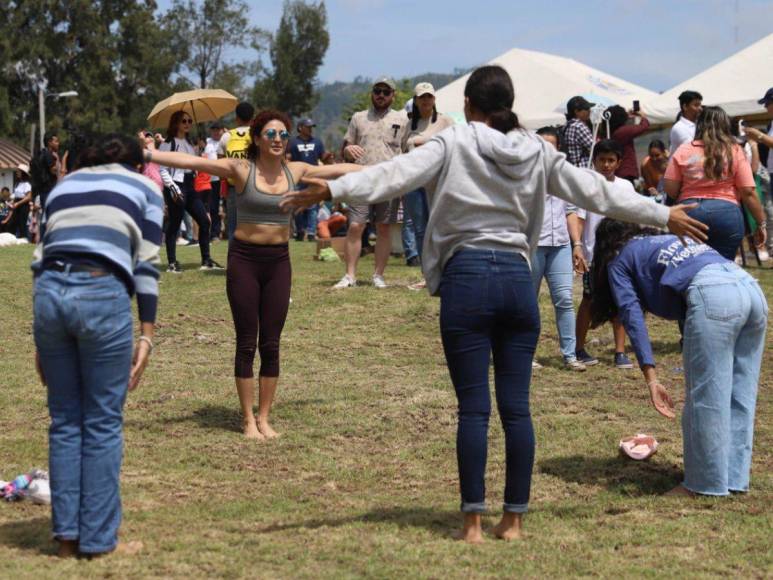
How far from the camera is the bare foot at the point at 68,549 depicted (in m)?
4.93

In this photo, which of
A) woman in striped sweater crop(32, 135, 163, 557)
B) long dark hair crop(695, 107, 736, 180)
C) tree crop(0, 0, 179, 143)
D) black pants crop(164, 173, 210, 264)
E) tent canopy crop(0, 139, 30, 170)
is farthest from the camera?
tree crop(0, 0, 179, 143)

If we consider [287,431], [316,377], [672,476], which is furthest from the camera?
[316,377]

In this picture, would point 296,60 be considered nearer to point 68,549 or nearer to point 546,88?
point 546,88

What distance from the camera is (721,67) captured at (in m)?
20.5

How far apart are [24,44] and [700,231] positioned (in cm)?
5893

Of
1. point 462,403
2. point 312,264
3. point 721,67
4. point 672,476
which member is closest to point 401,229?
point 312,264

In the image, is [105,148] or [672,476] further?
[672,476]

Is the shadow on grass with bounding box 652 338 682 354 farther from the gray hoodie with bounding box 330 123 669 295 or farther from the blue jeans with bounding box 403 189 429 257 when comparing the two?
the gray hoodie with bounding box 330 123 669 295

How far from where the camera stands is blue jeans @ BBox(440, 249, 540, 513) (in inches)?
197

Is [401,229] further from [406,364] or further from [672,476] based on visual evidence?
[672,476]

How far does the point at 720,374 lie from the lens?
19.2 ft

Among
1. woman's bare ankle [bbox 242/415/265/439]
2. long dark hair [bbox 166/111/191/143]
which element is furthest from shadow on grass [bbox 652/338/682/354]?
long dark hair [bbox 166/111/191/143]

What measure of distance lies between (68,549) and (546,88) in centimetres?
1947

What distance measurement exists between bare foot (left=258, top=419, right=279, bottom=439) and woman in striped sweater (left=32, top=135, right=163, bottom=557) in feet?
8.19
